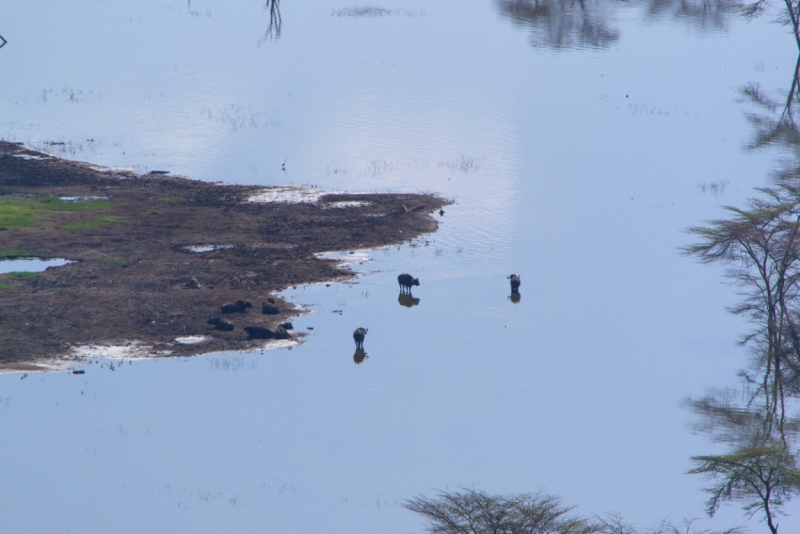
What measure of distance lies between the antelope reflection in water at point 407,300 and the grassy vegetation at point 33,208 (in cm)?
985

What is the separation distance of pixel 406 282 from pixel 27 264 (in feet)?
29.7

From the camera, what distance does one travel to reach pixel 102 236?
2945 cm

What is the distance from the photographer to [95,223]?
30453 mm

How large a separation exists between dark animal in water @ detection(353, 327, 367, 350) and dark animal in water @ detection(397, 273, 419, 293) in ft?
10.9

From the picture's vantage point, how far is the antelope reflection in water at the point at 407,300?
2680 cm

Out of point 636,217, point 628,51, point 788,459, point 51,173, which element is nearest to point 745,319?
point 636,217

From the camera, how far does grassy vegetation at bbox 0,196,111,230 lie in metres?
29.9

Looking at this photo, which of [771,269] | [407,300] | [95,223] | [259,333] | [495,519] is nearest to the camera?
[495,519]

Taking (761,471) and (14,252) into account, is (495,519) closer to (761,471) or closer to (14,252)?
(761,471)

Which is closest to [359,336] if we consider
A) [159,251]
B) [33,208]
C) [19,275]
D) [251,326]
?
[251,326]

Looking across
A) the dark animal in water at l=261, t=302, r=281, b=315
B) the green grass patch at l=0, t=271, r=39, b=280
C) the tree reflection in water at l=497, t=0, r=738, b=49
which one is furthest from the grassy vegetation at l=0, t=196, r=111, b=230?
the tree reflection in water at l=497, t=0, r=738, b=49

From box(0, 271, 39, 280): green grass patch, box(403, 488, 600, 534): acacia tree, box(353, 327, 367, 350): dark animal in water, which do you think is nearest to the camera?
box(403, 488, 600, 534): acacia tree

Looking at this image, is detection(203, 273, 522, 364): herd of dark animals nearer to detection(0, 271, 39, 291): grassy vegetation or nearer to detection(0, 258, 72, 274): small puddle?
detection(0, 271, 39, 291): grassy vegetation

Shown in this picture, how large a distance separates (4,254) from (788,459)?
1926 centimetres
